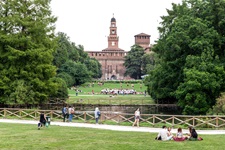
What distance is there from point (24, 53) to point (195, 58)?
15.3m

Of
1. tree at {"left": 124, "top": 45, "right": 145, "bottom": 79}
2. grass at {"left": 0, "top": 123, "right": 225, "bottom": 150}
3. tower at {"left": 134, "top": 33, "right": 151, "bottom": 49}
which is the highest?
tower at {"left": 134, "top": 33, "right": 151, "bottom": 49}

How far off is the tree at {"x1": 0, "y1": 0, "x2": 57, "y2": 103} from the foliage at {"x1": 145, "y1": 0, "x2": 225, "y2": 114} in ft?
38.5

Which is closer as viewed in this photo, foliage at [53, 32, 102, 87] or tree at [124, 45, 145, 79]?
foliage at [53, 32, 102, 87]

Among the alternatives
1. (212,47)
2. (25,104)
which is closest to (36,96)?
(25,104)

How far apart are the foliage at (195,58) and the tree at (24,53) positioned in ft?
38.5

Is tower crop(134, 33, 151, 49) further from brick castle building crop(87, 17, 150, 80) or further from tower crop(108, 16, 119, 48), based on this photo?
tower crop(108, 16, 119, 48)

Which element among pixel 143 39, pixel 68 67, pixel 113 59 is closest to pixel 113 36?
pixel 113 59

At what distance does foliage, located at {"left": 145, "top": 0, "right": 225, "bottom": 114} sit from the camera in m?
31.8

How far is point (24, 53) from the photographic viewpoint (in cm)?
3444

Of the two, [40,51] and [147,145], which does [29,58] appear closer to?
[40,51]

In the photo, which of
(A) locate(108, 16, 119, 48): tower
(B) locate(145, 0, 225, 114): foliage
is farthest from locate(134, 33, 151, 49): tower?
(B) locate(145, 0, 225, 114): foliage

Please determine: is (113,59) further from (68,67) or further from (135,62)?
(68,67)

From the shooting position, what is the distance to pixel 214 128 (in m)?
21.3

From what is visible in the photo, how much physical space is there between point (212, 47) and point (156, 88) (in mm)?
10110
